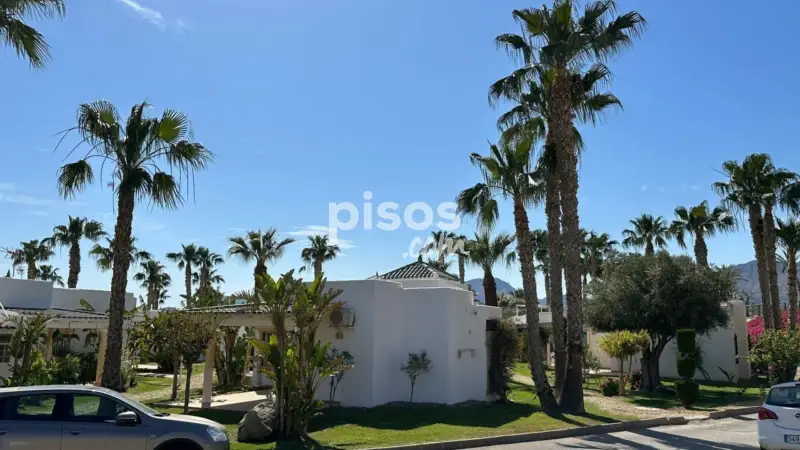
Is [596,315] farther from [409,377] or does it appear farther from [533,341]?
[409,377]

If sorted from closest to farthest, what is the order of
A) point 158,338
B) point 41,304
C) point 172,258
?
point 158,338
point 41,304
point 172,258

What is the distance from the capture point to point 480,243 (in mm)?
36000

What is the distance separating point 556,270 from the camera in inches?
709

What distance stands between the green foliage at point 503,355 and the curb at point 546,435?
19.8 feet

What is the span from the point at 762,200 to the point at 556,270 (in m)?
16.8

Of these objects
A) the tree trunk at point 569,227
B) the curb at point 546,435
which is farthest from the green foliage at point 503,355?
the curb at point 546,435

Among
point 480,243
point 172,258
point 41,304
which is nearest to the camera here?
point 41,304

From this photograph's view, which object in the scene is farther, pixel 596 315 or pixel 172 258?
pixel 172 258

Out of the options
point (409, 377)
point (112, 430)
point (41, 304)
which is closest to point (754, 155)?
point (409, 377)

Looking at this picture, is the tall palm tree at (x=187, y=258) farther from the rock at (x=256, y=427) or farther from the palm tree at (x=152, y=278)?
the rock at (x=256, y=427)

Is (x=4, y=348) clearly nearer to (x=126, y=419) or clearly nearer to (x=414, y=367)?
(x=414, y=367)

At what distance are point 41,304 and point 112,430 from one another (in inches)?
863

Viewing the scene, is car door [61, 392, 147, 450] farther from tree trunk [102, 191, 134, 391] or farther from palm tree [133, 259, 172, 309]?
palm tree [133, 259, 172, 309]

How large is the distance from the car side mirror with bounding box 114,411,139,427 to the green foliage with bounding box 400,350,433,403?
11.1 meters
